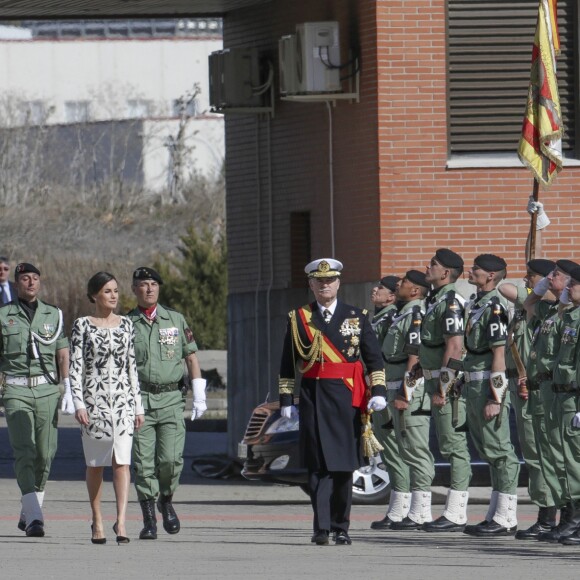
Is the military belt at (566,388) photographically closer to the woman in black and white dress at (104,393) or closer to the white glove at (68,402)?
the woman in black and white dress at (104,393)

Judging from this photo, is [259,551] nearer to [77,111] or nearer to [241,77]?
[241,77]

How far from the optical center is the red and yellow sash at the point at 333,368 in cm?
1355

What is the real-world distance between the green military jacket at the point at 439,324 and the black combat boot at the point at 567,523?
1827mm

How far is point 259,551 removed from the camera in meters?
13.1

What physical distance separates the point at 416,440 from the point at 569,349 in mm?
2553

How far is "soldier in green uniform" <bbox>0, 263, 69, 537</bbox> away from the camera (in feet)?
47.4

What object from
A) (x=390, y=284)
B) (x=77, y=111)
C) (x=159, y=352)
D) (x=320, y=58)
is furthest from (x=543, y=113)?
(x=77, y=111)

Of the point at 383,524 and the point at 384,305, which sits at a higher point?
the point at 384,305

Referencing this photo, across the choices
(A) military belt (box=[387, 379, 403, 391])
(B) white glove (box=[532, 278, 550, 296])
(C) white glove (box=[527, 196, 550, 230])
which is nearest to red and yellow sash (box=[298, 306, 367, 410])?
(B) white glove (box=[532, 278, 550, 296])

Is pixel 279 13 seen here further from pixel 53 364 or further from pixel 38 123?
pixel 38 123

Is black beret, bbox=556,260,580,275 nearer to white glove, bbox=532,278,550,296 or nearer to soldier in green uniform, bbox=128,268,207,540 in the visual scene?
white glove, bbox=532,278,550,296

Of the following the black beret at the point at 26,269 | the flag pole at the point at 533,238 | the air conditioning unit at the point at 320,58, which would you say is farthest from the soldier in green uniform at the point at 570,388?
the air conditioning unit at the point at 320,58

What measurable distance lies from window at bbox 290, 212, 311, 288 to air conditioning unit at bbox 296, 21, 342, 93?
2.52 m

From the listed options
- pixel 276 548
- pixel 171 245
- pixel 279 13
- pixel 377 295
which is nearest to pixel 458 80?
pixel 279 13
